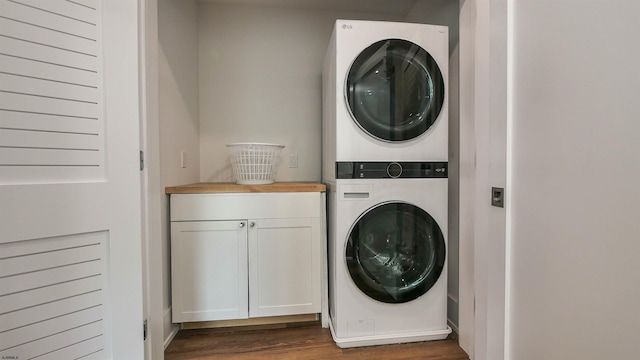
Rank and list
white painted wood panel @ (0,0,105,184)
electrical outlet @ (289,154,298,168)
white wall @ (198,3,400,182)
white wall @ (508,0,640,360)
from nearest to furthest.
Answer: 1. white wall @ (508,0,640,360)
2. white painted wood panel @ (0,0,105,184)
3. white wall @ (198,3,400,182)
4. electrical outlet @ (289,154,298,168)

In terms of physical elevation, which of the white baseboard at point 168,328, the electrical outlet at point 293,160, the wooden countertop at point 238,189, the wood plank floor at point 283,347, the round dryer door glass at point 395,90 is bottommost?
the wood plank floor at point 283,347

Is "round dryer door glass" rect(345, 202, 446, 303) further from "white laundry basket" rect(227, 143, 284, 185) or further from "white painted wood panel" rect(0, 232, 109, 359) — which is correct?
"white painted wood panel" rect(0, 232, 109, 359)

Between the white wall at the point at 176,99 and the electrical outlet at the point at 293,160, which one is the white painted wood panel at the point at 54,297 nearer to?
the white wall at the point at 176,99

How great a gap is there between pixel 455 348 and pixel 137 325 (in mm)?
1678

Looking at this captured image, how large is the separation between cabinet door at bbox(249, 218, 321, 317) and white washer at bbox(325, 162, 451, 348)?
6.3 inches

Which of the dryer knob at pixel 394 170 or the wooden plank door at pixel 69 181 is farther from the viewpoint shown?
the dryer knob at pixel 394 170

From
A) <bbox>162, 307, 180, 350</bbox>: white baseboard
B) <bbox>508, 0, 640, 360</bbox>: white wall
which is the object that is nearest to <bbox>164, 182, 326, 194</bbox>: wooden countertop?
<bbox>162, 307, 180, 350</bbox>: white baseboard

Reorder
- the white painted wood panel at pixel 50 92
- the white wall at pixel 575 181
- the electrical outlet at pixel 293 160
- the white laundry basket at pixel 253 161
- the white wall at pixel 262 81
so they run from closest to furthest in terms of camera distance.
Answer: the white wall at pixel 575 181 < the white painted wood panel at pixel 50 92 < the white laundry basket at pixel 253 161 < the white wall at pixel 262 81 < the electrical outlet at pixel 293 160

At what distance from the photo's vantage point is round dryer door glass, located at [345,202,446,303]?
5.05 feet

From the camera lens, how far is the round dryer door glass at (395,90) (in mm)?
1515

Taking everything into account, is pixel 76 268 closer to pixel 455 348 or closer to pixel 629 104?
pixel 629 104

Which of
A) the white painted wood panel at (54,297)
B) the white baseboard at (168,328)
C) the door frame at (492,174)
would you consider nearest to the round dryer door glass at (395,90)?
the door frame at (492,174)

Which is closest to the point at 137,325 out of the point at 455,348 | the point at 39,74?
the point at 39,74

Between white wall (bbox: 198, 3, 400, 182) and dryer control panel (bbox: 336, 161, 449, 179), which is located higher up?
white wall (bbox: 198, 3, 400, 182)
